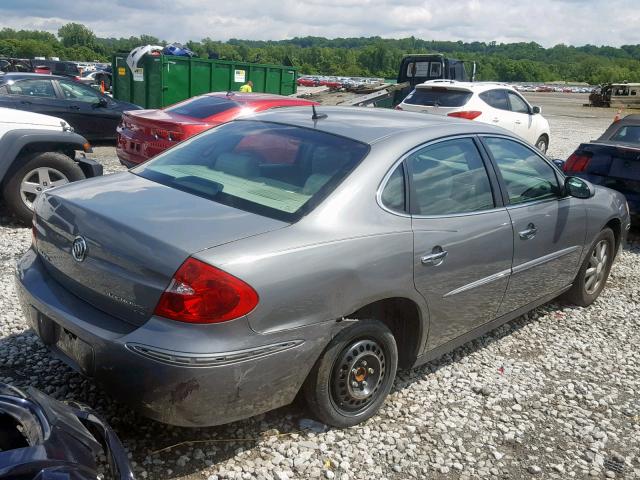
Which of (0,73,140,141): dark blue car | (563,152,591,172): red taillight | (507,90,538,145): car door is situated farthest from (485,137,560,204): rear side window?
(0,73,140,141): dark blue car

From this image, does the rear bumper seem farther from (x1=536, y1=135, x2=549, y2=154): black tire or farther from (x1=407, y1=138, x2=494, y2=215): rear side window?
(x1=536, y1=135, x2=549, y2=154): black tire

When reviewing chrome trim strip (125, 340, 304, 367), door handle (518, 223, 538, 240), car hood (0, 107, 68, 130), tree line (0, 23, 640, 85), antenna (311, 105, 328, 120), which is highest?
tree line (0, 23, 640, 85)

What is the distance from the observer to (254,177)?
132 inches

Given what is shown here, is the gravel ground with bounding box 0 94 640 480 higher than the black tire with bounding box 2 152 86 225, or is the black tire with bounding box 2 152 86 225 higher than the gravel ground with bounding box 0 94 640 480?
the black tire with bounding box 2 152 86 225

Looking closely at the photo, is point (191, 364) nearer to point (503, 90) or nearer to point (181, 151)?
point (181, 151)

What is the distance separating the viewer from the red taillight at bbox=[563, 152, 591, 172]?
24.9 feet

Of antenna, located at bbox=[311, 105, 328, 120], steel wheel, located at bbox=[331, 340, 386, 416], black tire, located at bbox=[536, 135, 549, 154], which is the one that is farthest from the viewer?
black tire, located at bbox=[536, 135, 549, 154]

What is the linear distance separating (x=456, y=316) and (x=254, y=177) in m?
1.45

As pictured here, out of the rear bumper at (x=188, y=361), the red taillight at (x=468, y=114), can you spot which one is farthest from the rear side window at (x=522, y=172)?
the red taillight at (x=468, y=114)

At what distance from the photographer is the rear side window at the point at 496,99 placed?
1227 cm

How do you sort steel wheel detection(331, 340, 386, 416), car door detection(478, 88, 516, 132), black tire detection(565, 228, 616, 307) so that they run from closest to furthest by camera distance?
1. steel wheel detection(331, 340, 386, 416)
2. black tire detection(565, 228, 616, 307)
3. car door detection(478, 88, 516, 132)

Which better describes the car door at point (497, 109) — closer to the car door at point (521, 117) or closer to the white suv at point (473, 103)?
the white suv at point (473, 103)

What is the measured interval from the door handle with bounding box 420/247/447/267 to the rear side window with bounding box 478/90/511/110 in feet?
31.5

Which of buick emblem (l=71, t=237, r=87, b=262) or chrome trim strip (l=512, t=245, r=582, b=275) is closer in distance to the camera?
buick emblem (l=71, t=237, r=87, b=262)
